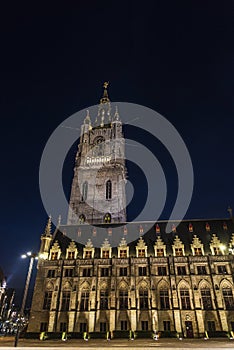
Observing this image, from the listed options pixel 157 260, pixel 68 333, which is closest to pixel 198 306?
pixel 157 260

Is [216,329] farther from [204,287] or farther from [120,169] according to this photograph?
[120,169]

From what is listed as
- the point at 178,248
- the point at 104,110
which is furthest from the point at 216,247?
the point at 104,110

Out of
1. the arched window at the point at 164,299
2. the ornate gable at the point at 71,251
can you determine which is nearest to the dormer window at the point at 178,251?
the arched window at the point at 164,299

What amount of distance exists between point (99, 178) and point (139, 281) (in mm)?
29411

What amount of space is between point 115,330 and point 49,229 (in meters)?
20.3

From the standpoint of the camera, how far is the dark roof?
138 ft

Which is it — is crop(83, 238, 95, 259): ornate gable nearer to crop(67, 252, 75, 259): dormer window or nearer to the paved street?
crop(67, 252, 75, 259): dormer window

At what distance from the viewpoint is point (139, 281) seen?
37.9m

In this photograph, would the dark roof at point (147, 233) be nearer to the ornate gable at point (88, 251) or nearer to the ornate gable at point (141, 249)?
the ornate gable at point (88, 251)

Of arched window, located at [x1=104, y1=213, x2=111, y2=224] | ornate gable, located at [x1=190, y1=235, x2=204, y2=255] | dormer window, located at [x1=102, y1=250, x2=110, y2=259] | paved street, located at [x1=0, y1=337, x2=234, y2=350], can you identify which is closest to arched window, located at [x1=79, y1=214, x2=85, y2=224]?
arched window, located at [x1=104, y1=213, x2=111, y2=224]

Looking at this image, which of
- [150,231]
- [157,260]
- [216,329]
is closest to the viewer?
[216,329]

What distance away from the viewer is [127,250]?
136ft

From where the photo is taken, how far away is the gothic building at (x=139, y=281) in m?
34.9

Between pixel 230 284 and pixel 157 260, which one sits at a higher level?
pixel 157 260
